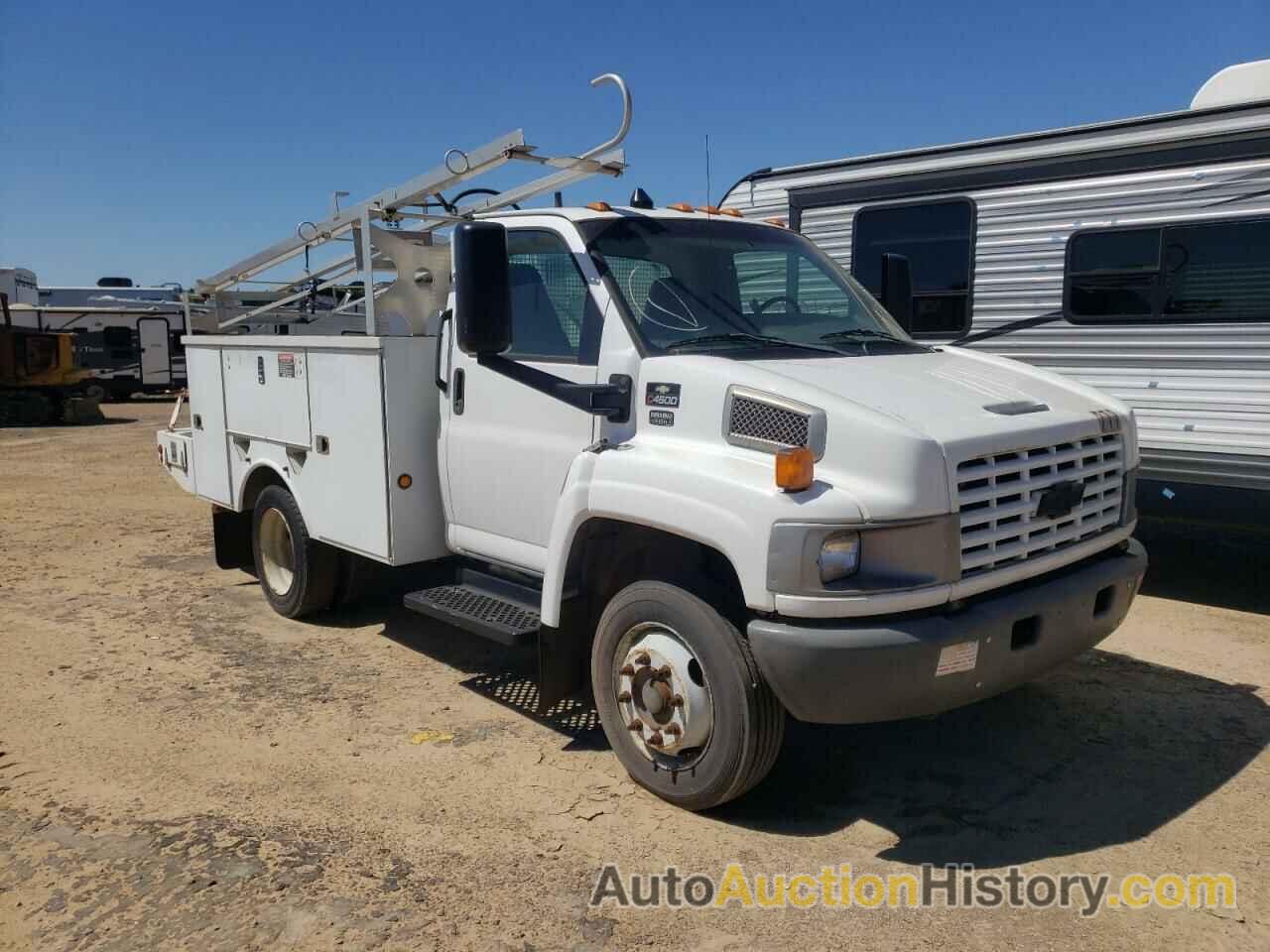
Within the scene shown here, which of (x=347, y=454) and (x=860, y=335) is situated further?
(x=347, y=454)

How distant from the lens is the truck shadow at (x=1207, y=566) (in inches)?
262

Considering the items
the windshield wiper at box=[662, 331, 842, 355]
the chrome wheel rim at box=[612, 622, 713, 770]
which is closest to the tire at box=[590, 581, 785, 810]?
the chrome wheel rim at box=[612, 622, 713, 770]

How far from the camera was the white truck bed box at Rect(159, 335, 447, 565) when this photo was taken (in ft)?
16.4

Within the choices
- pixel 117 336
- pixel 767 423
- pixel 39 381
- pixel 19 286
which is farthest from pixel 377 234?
pixel 19 286

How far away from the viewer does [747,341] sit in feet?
13.2

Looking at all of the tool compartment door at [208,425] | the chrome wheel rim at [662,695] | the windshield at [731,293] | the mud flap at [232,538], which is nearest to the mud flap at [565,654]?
the chrome wheel rim at [662,695]

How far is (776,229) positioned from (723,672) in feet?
8.27

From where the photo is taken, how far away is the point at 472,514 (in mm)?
4797

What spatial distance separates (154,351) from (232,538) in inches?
816

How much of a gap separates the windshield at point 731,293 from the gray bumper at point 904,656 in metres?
1.21

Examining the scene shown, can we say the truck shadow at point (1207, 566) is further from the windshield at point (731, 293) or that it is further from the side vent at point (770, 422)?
the side vent at point (770, 422)

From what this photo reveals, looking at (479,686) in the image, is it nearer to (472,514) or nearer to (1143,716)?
(472,514)

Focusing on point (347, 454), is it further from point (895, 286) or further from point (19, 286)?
point (19, 286)

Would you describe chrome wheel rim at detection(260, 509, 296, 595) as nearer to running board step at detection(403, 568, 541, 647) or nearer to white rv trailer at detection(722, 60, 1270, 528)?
running board step at detection(403, 568, 541, 647)
